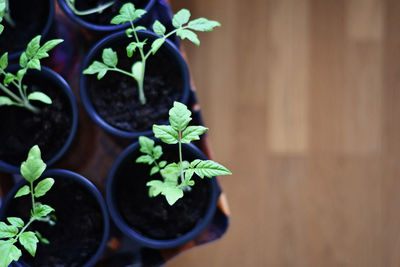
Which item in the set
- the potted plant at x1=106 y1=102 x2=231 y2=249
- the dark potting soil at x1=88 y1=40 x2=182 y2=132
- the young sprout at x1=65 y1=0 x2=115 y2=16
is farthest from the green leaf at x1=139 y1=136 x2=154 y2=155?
the young sprout at x1=65 y1=0 x2=115 y2=16

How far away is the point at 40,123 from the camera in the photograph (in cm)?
93

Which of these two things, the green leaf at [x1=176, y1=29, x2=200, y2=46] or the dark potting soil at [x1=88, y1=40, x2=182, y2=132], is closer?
the green leaf at [x1=176, y1=29, x2=200, y2=46]

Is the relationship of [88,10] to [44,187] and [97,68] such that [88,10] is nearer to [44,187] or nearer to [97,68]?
[97,68]

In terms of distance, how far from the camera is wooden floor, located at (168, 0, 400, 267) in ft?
5.21

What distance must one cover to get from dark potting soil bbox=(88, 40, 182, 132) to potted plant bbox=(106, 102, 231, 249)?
0.09m

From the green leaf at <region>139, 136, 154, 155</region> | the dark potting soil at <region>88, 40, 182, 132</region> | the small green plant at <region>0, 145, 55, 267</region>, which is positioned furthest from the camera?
the dark potting soil at <region>88, 40, 182, 132</region>

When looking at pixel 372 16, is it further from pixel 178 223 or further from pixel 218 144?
pixel 178 223

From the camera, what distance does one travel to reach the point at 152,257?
0.92 meters

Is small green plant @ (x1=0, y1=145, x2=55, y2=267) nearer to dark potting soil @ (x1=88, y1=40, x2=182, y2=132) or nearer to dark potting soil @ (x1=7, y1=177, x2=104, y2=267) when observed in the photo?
dark potting soil @ (x1=7, y1=177, x2=104, y2=267)

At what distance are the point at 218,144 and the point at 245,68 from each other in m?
0.31

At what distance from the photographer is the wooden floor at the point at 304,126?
1.59 m

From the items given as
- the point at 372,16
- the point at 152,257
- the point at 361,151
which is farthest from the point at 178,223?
the point at 372,16

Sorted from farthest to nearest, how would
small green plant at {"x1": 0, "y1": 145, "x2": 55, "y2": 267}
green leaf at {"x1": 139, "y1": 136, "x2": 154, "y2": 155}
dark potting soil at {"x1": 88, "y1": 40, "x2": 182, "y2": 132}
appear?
dark potting soil at {"x1": 88, "y1": 40, "x2": 182, "y2": 132} → green leaf at {"x1": 139, "y1": 136, "x2": 154, "y2": 155} → small green plant at {"x1": 0, "y1": 145, "x2": 55, "y2": 267}

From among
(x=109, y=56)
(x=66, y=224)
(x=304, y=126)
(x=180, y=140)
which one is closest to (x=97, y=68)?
(x=109, y=56)
